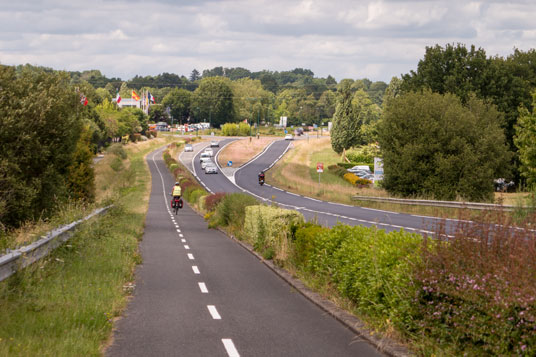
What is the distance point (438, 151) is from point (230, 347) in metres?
36.7

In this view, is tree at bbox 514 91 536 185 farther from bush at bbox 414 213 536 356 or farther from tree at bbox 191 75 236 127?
tree at bbox 191 75 236 127

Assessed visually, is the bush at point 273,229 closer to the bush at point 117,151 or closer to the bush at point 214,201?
the bush at point 214,201

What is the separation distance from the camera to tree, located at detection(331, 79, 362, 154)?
94.1 meters

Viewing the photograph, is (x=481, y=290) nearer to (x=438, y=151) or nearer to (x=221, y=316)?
(x=221, y=316)

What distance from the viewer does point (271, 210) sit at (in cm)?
1714

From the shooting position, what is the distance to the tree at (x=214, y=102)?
186m

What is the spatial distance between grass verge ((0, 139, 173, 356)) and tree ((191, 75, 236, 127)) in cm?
17132

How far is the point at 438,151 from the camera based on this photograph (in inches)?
1651

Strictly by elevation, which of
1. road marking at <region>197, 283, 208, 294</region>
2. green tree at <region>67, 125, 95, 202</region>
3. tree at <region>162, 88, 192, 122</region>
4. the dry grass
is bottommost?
the dry grass

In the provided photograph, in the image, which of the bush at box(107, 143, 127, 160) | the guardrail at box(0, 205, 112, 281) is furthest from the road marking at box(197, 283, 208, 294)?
the bush at box(107, 143, 127, 160)

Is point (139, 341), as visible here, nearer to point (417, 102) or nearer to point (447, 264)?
point (447, 264)

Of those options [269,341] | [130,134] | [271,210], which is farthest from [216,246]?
[130,134]

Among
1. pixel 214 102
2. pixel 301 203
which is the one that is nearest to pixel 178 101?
pixel 214 102

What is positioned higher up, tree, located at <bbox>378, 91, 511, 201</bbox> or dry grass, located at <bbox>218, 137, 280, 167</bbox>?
tree, located at <bbox>378, 91, 511, 201</bbox>
